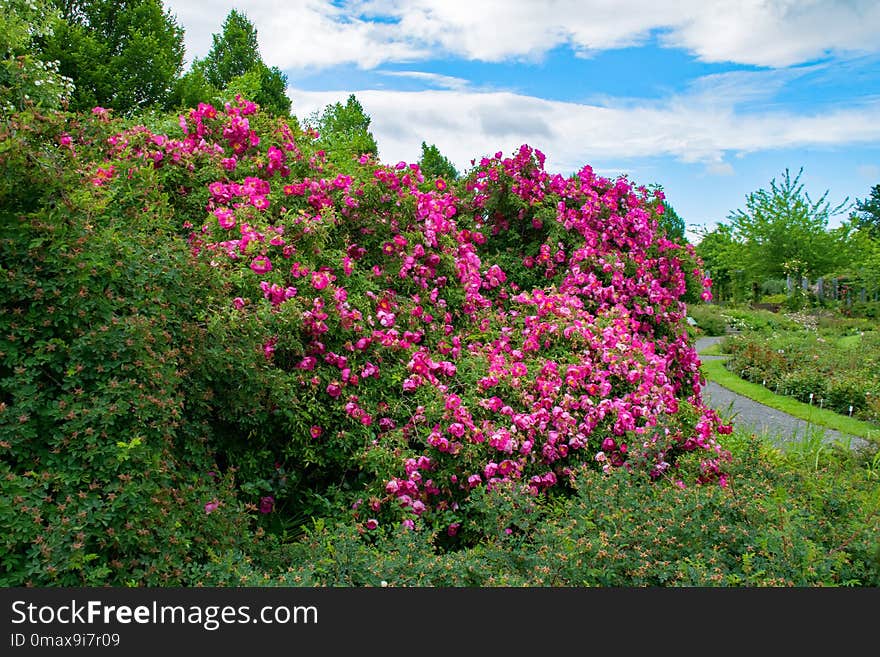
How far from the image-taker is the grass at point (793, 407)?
8236mm

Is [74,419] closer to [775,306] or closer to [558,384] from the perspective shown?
[558,384]

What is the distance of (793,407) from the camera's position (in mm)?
9414

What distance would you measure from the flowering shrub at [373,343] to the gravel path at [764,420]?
2267 mm

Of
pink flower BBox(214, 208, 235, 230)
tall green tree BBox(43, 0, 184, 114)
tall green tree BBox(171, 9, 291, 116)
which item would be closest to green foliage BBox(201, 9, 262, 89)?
tall green tree BBox(171, 9, 291, 116)

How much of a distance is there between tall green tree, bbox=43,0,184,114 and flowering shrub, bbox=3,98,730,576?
1269 centimetres

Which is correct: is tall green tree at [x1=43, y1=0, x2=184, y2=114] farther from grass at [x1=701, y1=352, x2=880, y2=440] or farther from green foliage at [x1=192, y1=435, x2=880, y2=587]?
green foliage at [x1=192, y1=435, x2=880, y2=587]

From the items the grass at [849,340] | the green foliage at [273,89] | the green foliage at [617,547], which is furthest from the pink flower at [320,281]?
the green foliage at [273,89]

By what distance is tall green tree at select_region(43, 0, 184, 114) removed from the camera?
1603 centimetres

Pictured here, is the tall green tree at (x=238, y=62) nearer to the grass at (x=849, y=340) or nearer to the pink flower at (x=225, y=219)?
the grass at (x=849, y=340)

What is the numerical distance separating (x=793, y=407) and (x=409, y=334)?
6919 millimetres

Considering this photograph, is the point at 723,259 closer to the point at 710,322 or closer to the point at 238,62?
the point at 710,322

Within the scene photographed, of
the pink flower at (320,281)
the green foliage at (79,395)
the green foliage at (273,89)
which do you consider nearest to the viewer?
Result: the green foliage at (79,395)

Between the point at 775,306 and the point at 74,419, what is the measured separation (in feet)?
88.2

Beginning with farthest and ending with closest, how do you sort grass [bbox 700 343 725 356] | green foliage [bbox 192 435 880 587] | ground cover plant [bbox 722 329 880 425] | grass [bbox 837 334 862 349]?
grass [bbox 837 334 862 349] → grass [bbox 700 343 725 356] → ground cover plant [bbox 722 329 880 425] → green foliage [bbox 192 435 880 587]
